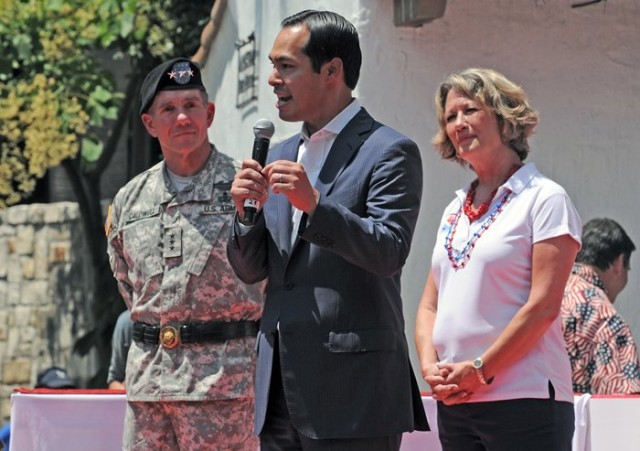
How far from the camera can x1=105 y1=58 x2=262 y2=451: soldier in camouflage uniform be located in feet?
14.6

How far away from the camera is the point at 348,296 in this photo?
357 cm

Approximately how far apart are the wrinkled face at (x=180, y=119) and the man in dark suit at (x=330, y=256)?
0.91m

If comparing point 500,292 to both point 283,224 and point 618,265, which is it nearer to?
point 283,224

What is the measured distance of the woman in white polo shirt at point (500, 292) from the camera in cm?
384

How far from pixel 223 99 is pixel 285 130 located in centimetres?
210

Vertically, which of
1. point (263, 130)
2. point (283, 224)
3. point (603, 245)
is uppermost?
point (263, 130)

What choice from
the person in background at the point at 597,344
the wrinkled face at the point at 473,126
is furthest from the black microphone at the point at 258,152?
the person in background at the point at 597,344

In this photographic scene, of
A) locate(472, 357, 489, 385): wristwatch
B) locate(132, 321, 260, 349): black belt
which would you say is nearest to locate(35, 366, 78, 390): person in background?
locate(132, 321, 260, 349): black belt

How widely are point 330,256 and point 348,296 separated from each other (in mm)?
125

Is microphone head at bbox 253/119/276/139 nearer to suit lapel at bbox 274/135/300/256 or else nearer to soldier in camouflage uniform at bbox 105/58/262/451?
suit lapel at bbox 274/135/300/256

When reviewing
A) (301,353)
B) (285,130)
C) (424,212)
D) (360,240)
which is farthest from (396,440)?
(285,130)

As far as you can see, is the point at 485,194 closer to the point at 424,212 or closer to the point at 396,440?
the point at 396,440

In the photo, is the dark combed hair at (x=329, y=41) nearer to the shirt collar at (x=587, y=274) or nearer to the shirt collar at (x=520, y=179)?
the shirt collar at (x=520, y=179)

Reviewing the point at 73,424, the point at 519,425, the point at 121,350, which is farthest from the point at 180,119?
the point at 121,350
